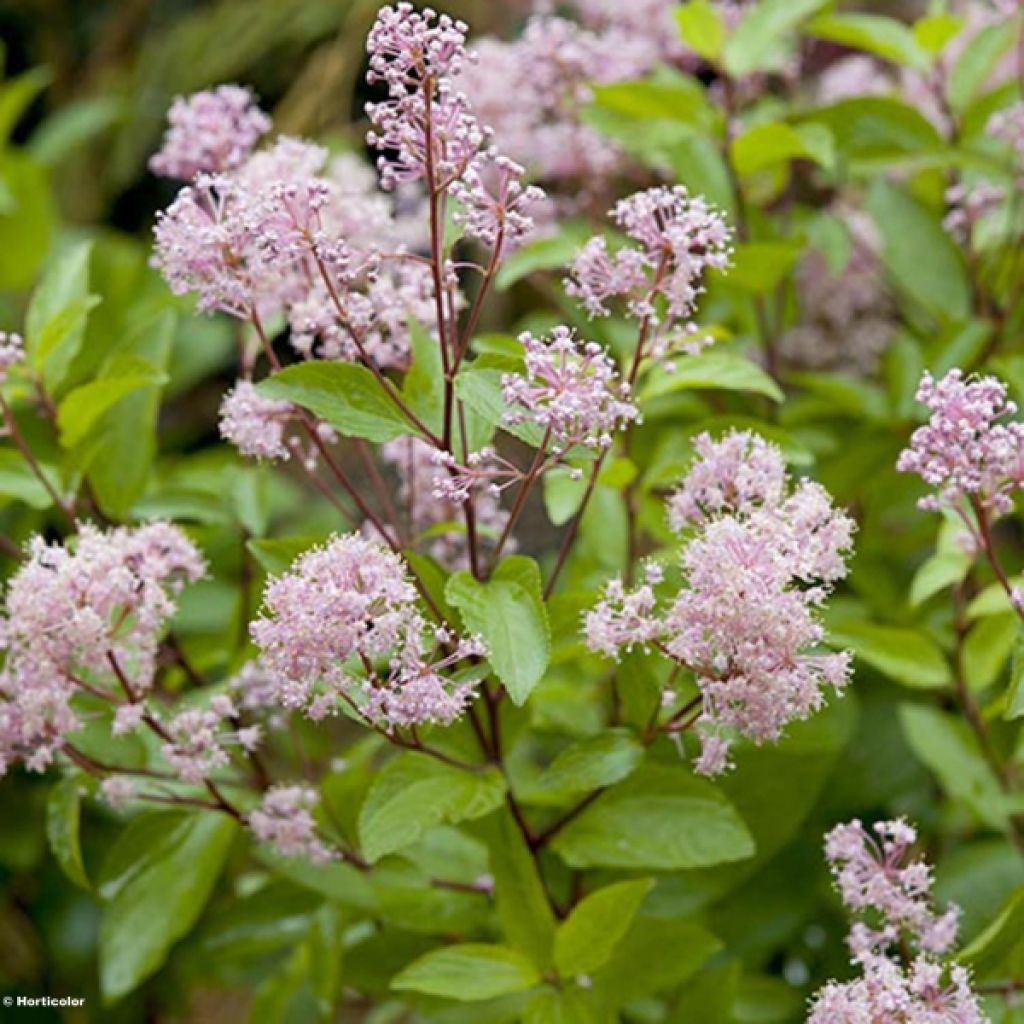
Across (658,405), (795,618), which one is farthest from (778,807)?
(795,618)

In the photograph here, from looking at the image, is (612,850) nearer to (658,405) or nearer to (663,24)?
(658,405)

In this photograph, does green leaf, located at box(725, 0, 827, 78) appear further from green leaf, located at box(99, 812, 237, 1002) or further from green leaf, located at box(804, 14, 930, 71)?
green leaf, located at box(99, 812, 237, 1002)

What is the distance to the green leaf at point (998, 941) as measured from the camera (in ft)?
2.86

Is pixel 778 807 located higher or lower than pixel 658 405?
lower

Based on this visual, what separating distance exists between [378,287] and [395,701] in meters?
0.31

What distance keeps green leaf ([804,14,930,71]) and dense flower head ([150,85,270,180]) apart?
60cm

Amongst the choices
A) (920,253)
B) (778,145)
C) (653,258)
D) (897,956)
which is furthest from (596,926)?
(920,253)

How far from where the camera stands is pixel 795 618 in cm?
77

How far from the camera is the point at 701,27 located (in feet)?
4.44

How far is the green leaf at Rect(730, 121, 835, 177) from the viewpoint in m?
1.26

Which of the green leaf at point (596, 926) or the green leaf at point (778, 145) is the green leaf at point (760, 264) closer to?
the green leaf at point (778, 145)

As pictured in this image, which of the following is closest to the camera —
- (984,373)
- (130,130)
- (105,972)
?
(105,972)

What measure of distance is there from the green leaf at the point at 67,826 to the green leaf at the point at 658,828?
316 millimetres

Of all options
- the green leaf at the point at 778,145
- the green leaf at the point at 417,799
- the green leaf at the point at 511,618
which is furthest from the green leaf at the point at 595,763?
the green leaf at the point at 778,145
